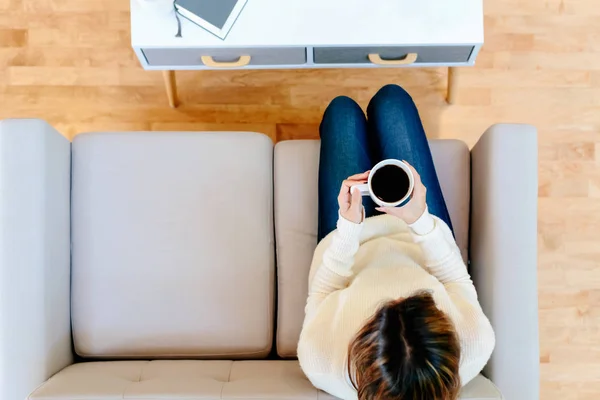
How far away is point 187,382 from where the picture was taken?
47.3 inches

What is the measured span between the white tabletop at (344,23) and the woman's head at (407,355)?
Answer: 852mm

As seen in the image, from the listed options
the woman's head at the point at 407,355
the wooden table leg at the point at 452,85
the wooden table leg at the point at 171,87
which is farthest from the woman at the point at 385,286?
the wooden table leg at the point at 171,87

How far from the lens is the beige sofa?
127cm

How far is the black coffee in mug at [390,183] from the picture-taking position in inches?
37.8

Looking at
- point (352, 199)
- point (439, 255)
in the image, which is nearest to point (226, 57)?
point (352, 199)

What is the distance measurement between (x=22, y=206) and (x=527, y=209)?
4.08 ft

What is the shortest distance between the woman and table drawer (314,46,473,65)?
0.44 feet

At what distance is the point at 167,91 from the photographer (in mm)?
1858

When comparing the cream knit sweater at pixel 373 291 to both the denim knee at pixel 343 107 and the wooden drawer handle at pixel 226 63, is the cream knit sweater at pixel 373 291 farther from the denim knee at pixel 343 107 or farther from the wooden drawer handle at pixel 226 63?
the wooden drawer handle at pixel 226 63

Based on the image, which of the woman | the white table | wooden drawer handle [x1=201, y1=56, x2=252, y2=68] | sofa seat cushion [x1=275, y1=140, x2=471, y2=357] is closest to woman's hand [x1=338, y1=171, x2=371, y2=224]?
the woman

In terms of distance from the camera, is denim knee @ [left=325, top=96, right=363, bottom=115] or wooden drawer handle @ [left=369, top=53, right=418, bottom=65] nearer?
denim knee @ [left=325, top=96, right=363, bottom=115]

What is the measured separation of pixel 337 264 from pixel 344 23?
0.72 meters

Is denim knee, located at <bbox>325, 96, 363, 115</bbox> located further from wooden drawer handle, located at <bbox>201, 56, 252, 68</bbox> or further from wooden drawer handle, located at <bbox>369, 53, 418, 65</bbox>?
wooden drawer handle, located at <bbox>201, 56, 252, 68</bbox>

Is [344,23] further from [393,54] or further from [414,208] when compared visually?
[414,208]
